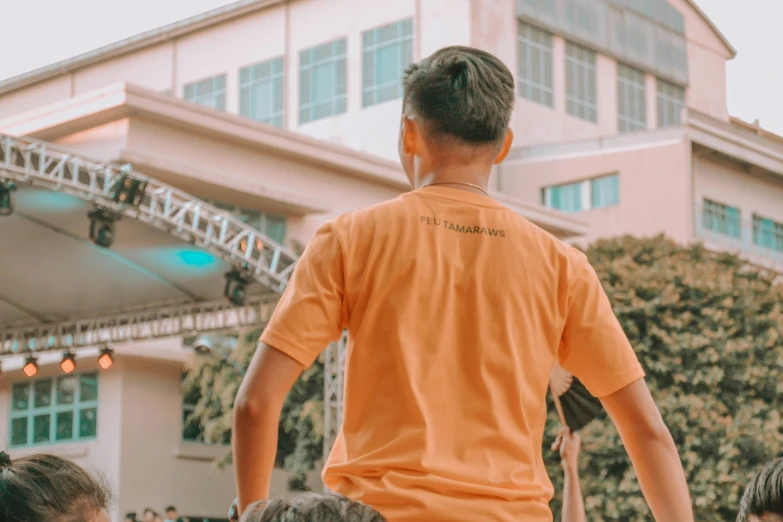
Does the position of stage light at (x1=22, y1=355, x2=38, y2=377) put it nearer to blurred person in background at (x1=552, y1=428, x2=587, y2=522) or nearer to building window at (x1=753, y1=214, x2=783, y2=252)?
blurred person in background at (x1=552, y1=428, x2=587, y2=522)

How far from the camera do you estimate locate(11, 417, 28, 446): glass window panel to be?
28278mm

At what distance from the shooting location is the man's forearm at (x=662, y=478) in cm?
251

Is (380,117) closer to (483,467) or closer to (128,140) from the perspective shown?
(128,140)

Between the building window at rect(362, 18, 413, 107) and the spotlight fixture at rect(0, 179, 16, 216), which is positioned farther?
the building window at rect(362, 18, 413, 107)

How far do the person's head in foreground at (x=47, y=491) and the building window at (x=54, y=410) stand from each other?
2614 cm

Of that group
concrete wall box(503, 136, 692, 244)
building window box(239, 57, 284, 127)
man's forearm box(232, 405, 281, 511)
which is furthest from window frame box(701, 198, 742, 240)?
man's forearm box(232, 405, 281, 511)

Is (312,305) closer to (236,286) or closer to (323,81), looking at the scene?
(236,286)

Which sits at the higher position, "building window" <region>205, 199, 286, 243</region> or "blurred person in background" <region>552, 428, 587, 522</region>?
"building window" <region>205, 199, 286, 243</region>

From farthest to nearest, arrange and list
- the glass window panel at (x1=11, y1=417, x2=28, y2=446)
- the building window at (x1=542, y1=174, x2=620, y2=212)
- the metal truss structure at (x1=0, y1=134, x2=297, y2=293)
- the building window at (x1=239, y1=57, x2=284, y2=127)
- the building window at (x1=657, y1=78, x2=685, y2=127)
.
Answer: the building window at (x1=657, y1=78, x2=685, y2=127), the building window at (x1=239, y1=57, x2=284, y2=127), the building window at (x1=542, y1=174, x2=620, y2=212), the glass window panel at (x1=11, y1=417, x2=28, y2=446), the metal truss structure at (x1=0, y1=134, x2=297, y2=293)

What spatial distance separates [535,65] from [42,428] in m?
18.6

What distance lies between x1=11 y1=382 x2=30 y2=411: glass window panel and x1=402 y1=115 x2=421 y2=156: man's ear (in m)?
27.2

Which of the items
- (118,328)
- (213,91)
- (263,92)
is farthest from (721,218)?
(118,328)

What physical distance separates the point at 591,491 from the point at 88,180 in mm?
10581

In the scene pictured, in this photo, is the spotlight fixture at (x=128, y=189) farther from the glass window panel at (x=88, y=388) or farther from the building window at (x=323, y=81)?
the building window at (x=323, y=81)
